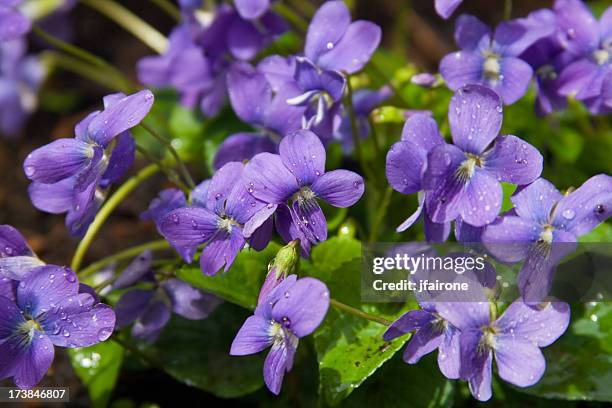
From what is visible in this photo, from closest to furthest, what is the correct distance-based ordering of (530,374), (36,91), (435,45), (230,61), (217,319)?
(530,374), (217,319), (230,61), (36,91), (435,45)

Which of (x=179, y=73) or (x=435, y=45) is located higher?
(x=179, y=73)

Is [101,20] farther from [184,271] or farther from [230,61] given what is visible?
[184,271]

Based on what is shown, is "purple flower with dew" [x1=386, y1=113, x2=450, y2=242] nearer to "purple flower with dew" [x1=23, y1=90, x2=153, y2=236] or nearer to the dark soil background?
"purple flower with dew" [x1=23, y1=90, x2=153, y2=236]

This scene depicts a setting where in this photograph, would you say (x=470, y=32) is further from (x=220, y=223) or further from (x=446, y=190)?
(x=220, y=223)

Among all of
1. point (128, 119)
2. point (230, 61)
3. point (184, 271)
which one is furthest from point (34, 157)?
point (230, 61)

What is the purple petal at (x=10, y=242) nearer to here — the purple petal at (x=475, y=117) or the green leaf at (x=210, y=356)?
the green leaf at (x=210, y=356)

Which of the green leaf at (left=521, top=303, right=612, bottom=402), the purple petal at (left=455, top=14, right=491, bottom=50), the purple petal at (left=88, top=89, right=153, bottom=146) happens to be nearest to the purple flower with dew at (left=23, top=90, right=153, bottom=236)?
the purple petal at (left=88, top=89, right=153, bottom=146)

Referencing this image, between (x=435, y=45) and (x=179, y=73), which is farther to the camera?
(x=435, y=45)

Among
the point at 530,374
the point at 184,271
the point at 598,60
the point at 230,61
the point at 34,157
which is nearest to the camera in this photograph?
the point at 530,374
